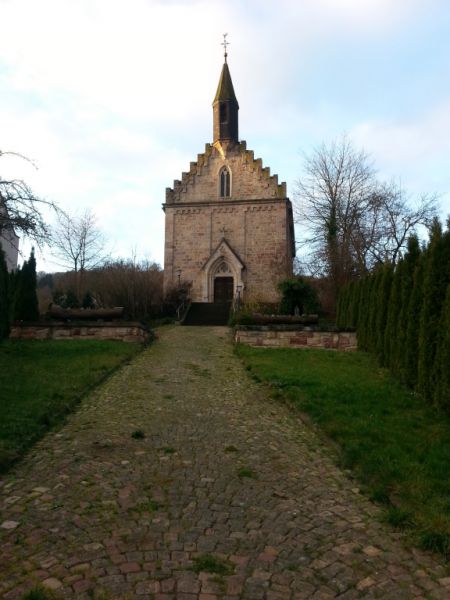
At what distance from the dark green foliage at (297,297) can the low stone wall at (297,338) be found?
8.52m

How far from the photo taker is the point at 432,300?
10.5 metres

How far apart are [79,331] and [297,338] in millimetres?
7673

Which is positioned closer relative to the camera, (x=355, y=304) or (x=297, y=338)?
(x=297, y=338)

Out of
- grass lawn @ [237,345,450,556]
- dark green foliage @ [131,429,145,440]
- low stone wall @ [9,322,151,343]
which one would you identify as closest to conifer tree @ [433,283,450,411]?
grass lawn @ [237,345,450,556]

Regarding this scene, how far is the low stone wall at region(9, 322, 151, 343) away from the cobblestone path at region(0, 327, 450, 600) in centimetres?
947

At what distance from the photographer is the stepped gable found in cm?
3400

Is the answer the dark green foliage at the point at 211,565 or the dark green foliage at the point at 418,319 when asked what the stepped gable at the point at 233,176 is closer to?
the dark green foliage at the point at 418,319

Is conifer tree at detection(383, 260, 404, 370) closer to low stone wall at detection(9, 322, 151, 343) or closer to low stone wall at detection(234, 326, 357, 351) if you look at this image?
low stone wall at detection(234, 326, 357, 351)

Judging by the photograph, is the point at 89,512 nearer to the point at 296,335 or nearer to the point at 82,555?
the point at 82,555

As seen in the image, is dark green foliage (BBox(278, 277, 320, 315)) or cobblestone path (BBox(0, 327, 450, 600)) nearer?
cobblestone path (BBox(0, 327, 450, 600))

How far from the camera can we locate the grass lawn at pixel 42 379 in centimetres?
716

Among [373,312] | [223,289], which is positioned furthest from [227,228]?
[373,312]

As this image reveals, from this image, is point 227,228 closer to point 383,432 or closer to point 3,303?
point 3,303

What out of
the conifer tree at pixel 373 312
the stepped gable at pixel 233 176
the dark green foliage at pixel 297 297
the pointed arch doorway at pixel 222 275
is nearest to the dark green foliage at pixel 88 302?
the pointed arch doorway at pixel 222 275
